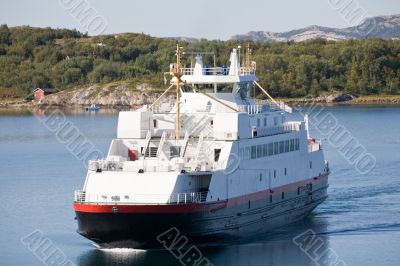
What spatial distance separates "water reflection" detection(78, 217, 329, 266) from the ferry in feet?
1.15

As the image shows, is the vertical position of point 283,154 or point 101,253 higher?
point 283,154

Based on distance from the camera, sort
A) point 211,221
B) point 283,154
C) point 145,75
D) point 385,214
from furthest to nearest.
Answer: point 145,75 < point 385,214 < point 283,154 < point 211,221

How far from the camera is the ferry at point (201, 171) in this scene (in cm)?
3944

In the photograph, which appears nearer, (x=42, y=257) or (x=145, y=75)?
(x=42, y=257)

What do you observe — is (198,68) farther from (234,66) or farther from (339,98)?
(339,98)

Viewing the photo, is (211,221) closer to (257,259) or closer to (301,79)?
(257,259)

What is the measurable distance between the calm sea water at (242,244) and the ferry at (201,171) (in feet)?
2.49

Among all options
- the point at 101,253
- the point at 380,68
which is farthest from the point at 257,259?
the point at 380,68

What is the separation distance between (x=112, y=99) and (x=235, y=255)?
103 meters

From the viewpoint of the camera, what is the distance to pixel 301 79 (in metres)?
143

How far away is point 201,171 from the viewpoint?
132 ft

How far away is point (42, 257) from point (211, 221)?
6.77 metres

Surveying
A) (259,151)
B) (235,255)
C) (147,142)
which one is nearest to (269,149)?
(259,151)

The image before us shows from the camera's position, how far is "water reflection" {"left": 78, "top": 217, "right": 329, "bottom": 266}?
39.9 metres
